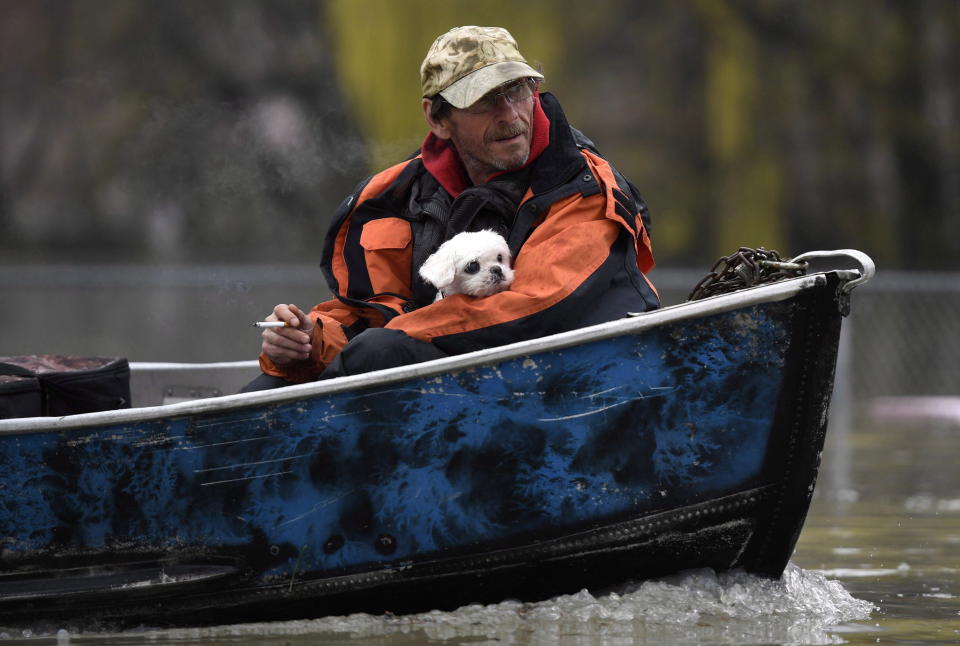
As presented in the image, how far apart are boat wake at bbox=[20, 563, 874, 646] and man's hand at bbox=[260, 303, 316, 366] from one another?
0.70 metres

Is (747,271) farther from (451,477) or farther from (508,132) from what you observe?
(451,477)

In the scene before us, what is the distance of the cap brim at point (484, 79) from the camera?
11.9ft

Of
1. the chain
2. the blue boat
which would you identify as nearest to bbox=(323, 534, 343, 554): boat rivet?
the blue boat

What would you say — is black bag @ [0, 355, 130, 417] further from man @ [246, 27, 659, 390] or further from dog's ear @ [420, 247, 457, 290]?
dog's ear @ [420, 247, 457, 290]

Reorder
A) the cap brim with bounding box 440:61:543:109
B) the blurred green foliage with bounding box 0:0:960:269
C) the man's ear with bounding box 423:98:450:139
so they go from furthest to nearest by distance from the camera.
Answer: the blurred green foliage with bounding box 0:0:960:269, the man's ear with bounding box 423:98:450:139, the cap brim with bounding box 440:61:543:109

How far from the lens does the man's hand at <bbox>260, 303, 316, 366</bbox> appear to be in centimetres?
366

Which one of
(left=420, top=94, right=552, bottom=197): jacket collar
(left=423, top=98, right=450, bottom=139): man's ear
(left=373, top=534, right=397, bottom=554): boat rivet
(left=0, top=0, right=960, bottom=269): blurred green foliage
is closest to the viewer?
(left=373, top=534, right=397, bottom=554): boat rivet

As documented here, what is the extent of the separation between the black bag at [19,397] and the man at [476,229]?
63 centimetres

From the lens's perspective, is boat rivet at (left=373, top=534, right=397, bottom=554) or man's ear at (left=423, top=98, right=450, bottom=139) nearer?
boat rivet at (left=373, top=534, right=397, bottom=554)

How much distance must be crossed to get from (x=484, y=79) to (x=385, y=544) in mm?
1234

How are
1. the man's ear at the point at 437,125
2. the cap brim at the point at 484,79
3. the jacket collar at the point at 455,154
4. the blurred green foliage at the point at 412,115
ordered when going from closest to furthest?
the cap brim at the point at 484,79
the jacket collar at the point at 455,154
the man's ear at the point at 437,125
the blurred green foliage at the point at 412,115

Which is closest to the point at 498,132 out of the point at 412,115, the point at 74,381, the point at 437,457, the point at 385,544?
the point at 437,457

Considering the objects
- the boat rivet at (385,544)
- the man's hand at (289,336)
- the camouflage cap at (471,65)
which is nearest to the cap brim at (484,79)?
the camouflage cap at (471,65)

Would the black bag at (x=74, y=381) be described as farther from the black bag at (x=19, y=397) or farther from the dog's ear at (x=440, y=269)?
the dog's ear at (x=440, y=269)
